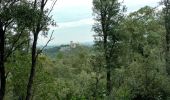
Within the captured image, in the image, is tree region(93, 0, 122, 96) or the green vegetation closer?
the green vegetation

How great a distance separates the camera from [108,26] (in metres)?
47.8

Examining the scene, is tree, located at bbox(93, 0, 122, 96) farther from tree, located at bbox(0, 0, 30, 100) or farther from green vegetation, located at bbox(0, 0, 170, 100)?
tree, located at bbox(0, 0, 30, 100)

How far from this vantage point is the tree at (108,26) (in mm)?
47281

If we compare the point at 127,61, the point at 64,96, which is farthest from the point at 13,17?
the point at 64,96

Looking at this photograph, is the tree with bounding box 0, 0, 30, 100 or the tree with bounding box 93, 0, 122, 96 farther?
the tree with bounding box 93, 0, 122, 96

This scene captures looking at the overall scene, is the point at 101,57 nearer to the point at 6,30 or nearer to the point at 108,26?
the point at 108,26

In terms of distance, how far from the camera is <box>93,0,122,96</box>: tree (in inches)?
1861

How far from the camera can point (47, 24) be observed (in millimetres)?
21922

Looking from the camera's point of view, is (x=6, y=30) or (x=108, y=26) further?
(x=108, y=26)

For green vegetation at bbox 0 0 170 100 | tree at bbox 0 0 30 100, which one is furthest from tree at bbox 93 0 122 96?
tree at bbox 0 0 30 100

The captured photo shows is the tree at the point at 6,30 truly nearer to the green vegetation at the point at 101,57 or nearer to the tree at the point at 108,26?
the green vegetation at the point at 101,57

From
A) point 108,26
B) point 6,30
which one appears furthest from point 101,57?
point 6,30

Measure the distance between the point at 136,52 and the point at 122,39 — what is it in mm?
5161

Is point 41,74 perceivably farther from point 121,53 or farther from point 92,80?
point 121,53
